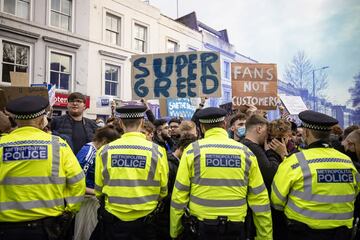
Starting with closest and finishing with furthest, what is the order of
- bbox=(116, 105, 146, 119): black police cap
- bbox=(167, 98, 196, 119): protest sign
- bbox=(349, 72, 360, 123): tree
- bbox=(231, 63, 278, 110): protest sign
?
bbox=(116, 105, 146, 119): black police cap
bbox=(231, 63, 278, 110): protest sign
bbox=(167, 98, 196, 119): protest sign
bbox=(349, 72, 360, 123): tree

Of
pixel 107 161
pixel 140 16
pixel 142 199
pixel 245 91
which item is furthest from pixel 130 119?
pixel 140 16

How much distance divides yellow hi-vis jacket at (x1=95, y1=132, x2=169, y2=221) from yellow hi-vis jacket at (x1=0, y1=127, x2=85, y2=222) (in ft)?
1.35

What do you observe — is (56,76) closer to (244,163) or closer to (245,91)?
(245,91)

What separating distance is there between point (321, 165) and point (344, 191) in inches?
11.8

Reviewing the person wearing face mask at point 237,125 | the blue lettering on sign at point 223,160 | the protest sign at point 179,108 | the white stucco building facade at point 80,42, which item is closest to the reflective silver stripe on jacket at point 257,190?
the blue lettering on sign at point 223,160

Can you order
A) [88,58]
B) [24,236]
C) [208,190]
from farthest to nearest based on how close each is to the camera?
[88,58] → [208,190] → [24,236]

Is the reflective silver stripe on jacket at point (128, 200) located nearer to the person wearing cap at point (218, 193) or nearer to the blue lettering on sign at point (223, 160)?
the person wearing cap at point (218, 193)

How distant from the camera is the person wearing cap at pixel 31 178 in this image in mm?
2602

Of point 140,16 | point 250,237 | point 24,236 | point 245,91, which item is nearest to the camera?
point 24,236

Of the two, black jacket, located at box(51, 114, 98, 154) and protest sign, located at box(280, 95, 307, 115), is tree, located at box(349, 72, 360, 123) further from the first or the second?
black jacket, located at box(51, 114, 98, 154)

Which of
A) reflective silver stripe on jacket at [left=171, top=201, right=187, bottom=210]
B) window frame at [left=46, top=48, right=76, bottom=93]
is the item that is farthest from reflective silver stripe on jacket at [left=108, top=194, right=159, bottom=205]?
window frame at [left=46, top=48, right=76, bottom=93]

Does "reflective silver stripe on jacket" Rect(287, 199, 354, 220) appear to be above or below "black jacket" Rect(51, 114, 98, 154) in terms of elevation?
below

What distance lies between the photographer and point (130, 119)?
320cm

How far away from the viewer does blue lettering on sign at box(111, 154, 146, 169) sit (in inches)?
115
